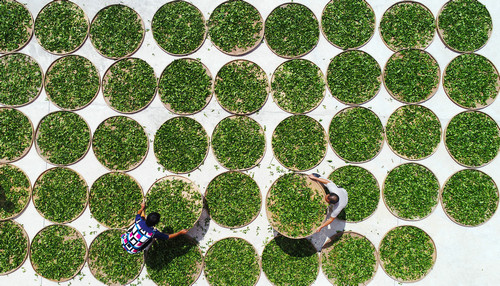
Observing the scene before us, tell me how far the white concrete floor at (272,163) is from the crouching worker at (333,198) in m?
0.61

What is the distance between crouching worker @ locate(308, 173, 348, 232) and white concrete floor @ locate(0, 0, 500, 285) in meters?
0.61

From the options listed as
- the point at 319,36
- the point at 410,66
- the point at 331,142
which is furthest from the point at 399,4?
the point at 331,142

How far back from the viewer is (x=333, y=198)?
4941 mm

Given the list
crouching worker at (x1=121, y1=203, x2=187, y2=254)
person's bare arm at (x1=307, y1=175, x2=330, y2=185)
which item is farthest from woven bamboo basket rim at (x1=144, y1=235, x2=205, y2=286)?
person's bare arm at (x1=307, y1=175, x2=330, y2=185)

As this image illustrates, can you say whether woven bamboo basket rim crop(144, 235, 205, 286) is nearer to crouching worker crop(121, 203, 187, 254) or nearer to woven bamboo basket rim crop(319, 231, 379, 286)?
crouching worker crop(121, 203, 187, 254)

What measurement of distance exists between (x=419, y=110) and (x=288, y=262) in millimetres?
4002

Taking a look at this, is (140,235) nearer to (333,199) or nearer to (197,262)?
(197,262)

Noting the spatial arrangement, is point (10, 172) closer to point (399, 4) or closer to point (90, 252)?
point (90, 252)

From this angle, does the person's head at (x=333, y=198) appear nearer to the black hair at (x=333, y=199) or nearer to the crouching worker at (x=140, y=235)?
the black hair at (x=333, y=199)

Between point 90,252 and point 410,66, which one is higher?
point 410,66

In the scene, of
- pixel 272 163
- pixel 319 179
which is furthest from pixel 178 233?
pixel 319 179

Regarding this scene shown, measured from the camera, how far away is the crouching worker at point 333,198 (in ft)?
16.4

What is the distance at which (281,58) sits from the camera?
613 centimetres

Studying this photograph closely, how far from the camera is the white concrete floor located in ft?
19.4
